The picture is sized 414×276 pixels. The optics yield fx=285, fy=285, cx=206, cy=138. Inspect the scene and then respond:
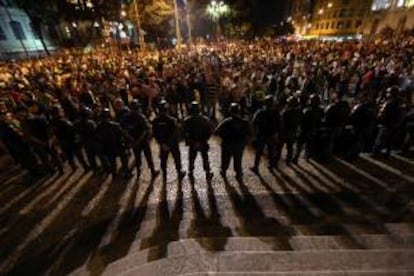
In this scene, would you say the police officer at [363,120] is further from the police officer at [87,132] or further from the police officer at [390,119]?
the police officer at [87,132]

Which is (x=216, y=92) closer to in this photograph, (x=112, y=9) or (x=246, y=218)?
(x=246, y=218)

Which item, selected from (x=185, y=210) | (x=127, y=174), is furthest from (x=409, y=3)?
(x=185, y=210)

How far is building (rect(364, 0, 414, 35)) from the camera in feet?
151

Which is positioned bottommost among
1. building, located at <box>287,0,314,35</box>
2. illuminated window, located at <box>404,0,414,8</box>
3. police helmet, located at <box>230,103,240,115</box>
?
building, located at <box>287,0,314,35</box>

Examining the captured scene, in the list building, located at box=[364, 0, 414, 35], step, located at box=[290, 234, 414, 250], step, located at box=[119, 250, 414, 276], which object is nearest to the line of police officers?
step, located at box=[290, 234, 414, 250]

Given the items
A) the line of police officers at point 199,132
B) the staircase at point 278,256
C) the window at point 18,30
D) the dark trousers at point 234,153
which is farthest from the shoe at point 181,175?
the window at point 18,30

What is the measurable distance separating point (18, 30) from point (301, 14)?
91430 mm

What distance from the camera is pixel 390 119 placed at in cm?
702

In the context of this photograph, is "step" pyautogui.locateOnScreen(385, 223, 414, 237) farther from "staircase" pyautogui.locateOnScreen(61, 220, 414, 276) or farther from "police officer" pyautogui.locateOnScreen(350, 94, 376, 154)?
"police officer" pyautogui.locateOnScreen(350, 94, 376, 154)

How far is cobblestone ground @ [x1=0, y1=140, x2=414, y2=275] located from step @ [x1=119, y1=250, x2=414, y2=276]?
0.29 metres

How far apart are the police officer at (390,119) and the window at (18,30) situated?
160 feet

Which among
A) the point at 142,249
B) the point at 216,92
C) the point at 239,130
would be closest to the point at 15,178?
the point at 142,249

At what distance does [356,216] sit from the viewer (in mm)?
5168

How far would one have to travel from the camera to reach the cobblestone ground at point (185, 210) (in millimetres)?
4773
